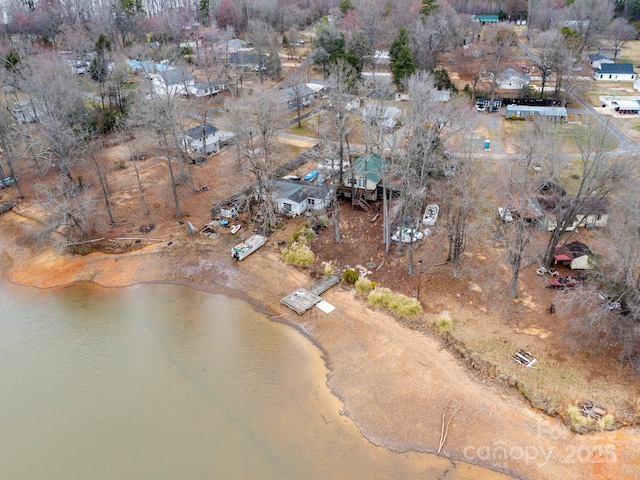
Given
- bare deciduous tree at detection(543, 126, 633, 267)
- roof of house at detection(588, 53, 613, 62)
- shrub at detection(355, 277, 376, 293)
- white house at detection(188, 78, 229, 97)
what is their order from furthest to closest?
roof of house at detection(588, 53, 613, 62) < white house at detection(188, 78, 229, 97) < shrub at detection(355, 277, 376, 293) < bare deciduous tree at detection(543, 126, 633, 267)

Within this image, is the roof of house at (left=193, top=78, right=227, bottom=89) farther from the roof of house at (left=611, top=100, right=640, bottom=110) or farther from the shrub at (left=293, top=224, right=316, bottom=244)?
the roof of house at (left=611, top=100, right=640, bottom=110)

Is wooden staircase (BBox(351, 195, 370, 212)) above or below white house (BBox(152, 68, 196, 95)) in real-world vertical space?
below

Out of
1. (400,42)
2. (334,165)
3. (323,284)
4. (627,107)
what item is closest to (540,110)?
(627,107)

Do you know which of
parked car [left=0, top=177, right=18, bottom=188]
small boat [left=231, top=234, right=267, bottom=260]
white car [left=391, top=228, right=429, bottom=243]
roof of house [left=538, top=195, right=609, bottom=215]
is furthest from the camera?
parked car [left=0, top=177, right=18, bottom=188]

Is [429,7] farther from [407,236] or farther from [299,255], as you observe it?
[299,255]

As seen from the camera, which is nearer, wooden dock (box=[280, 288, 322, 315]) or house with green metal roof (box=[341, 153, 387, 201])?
wooden dock (box=[280, 288, 322, 315])

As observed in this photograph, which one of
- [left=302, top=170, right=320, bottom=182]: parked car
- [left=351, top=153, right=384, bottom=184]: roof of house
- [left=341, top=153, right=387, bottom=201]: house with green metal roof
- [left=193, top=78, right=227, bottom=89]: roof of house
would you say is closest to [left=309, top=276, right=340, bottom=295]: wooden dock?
[left=341, top=153, right=387, bottom=201]: house with green metal roof

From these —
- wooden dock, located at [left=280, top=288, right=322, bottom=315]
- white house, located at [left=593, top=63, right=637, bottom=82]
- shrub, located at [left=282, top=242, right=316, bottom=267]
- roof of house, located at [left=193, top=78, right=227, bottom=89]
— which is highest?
roof of house, located at [left=193, top=78, right=227, bottom=89]

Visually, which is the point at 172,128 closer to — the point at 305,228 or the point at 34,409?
the point at 305,228
